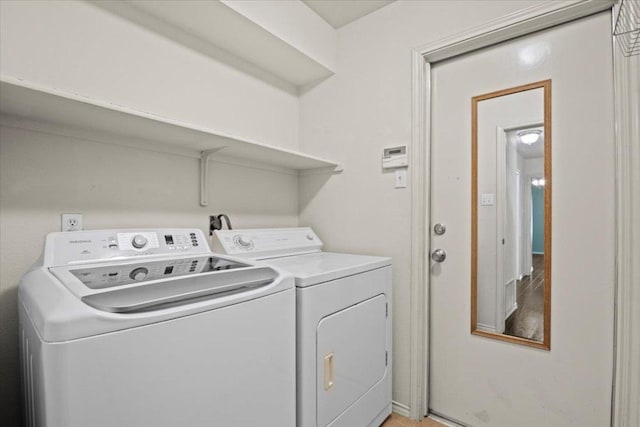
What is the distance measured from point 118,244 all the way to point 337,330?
3.29ft

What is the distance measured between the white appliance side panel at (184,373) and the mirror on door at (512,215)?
1177 millimetres

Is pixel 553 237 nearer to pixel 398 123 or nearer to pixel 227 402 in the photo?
pixel 398 123

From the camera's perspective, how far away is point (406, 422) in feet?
5.58

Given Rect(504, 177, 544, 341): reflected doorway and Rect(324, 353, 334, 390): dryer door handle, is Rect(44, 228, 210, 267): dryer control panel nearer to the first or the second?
Rect(324, 353, 334, 390): dryer door handle

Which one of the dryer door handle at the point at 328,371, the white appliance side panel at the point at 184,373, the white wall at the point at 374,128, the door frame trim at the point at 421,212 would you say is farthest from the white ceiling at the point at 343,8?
the dryer door handle at the point at 328,371

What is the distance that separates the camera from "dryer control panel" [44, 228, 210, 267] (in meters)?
1.08

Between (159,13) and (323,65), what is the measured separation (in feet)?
3.28

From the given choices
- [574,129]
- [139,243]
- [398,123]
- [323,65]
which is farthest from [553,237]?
[139,243]

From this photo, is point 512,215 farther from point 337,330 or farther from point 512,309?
point 337,330

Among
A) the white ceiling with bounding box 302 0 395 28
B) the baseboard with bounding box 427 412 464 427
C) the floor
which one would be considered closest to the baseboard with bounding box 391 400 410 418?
the floor

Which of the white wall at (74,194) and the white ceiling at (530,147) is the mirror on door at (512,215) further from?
the white wall at (74,194)

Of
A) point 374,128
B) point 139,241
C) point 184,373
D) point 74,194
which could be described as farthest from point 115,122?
point 374,128

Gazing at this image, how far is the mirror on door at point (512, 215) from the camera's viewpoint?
1.47 meters

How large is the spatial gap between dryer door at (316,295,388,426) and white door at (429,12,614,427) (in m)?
0.46
